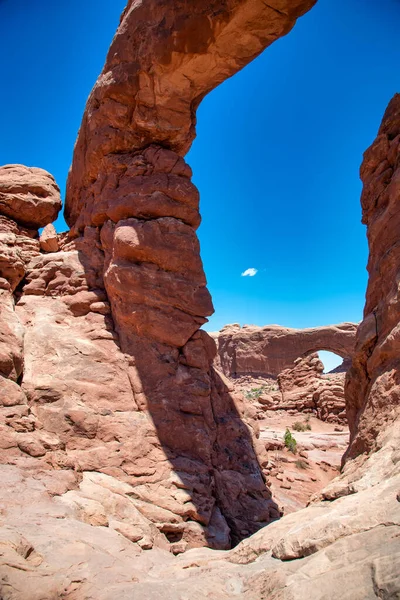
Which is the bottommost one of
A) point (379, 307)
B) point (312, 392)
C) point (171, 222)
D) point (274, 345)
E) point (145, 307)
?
point (379, 307)

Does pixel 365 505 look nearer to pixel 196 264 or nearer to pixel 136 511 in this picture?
pixel 136 511

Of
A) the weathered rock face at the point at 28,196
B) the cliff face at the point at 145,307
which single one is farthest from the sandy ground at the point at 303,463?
the weathered rock face at the point at 28,196

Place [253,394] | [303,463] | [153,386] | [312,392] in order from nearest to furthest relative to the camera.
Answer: [153,386]
[303,463]
[312,392]
[253,394]

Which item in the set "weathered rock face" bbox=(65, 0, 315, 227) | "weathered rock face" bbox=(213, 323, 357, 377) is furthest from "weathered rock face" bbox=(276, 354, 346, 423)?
"weathered rock face" bbox=(65, 0, 315, 227)

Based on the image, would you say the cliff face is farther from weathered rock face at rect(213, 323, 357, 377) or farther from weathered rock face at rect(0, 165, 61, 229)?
weathered rock face at rect(213, 323, 357, 377)

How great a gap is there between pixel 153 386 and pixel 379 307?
15.0ft

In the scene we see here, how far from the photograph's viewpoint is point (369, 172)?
6371 millimetres

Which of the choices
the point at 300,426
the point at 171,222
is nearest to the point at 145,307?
the point at 171,222

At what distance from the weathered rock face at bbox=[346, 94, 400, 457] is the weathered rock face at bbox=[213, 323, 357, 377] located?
30.7m

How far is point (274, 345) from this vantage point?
37719 mm

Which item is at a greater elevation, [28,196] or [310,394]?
[28,196]

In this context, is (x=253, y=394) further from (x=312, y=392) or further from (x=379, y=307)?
(x=379, y=307)

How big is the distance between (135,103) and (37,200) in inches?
151

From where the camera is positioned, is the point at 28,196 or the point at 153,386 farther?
the point at 28,196
